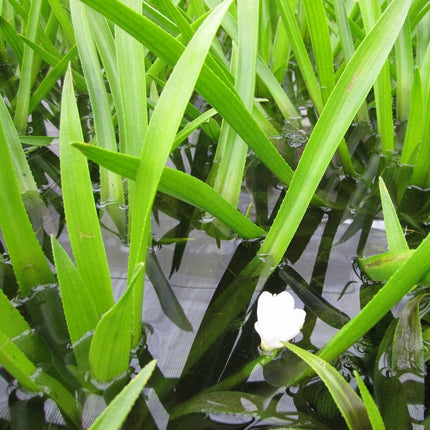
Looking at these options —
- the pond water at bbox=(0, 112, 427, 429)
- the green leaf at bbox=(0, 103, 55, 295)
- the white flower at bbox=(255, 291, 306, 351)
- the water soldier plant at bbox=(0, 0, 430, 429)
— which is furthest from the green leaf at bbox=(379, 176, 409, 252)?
the green leaf at bbox=(0, 103, 55, 295)

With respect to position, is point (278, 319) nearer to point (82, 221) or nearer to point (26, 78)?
point (82, 221)

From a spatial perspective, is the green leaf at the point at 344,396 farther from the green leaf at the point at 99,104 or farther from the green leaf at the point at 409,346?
the green leaf at the point at 99,104

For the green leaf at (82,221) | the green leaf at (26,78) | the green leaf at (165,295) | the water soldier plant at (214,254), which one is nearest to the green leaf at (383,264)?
the water soldier plant at (214,254)

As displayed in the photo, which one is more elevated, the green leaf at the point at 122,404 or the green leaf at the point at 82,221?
the green leaf at the point at 82,221

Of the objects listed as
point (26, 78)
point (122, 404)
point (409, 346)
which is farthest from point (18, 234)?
point (26, 78)

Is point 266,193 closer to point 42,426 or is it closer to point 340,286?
point 340,286

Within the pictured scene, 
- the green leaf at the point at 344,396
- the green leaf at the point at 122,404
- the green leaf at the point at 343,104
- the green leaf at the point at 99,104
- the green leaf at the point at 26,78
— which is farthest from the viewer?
the green leaf at the point at 26,78
